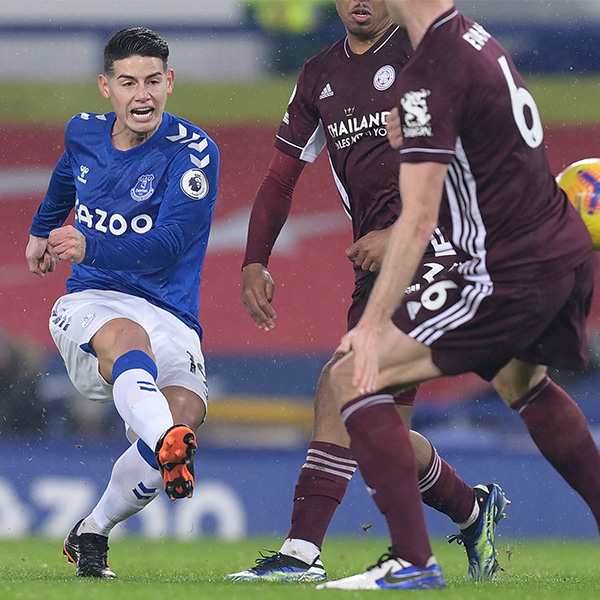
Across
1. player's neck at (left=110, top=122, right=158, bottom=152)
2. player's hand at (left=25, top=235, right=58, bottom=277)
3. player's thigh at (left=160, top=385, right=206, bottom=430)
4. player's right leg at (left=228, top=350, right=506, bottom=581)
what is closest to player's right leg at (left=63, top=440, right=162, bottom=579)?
player's thigh at (left=160, top=385, right=206, bottom=430)

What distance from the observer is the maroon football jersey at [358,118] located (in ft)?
15.5

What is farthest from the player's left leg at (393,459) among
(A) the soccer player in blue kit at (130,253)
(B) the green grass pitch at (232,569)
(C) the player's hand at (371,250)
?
(A) the soccer player in blue kit at (130,253)

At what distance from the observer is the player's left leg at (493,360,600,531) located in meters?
4.09

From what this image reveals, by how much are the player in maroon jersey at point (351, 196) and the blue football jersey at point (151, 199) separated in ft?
0.91

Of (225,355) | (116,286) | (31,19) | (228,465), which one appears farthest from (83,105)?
(116,286)

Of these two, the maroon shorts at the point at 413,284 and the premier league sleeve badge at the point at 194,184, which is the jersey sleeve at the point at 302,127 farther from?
the maroon shorts at the point at 413,284

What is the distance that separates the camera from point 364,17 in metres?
4.77

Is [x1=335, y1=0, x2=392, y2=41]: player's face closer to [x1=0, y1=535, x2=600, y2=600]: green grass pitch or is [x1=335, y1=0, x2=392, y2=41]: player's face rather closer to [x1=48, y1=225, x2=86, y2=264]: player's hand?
[x1=48, y1=225, x2=86, y2=264]: player's hand

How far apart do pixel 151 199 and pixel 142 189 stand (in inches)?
2.2

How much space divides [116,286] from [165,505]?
4.45m

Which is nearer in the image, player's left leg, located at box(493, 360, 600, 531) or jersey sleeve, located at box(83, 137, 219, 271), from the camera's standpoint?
player's left leg, located at box(493, 360, 600, 531)

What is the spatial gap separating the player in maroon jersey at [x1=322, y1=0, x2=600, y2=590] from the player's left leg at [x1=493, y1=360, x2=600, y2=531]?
0.49 meters

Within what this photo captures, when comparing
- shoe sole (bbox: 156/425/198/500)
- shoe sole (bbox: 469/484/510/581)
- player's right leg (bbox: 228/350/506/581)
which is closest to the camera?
shoe sole (bbox: 156/425/198/500)

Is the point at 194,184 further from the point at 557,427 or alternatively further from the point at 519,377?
the point at 557,427
